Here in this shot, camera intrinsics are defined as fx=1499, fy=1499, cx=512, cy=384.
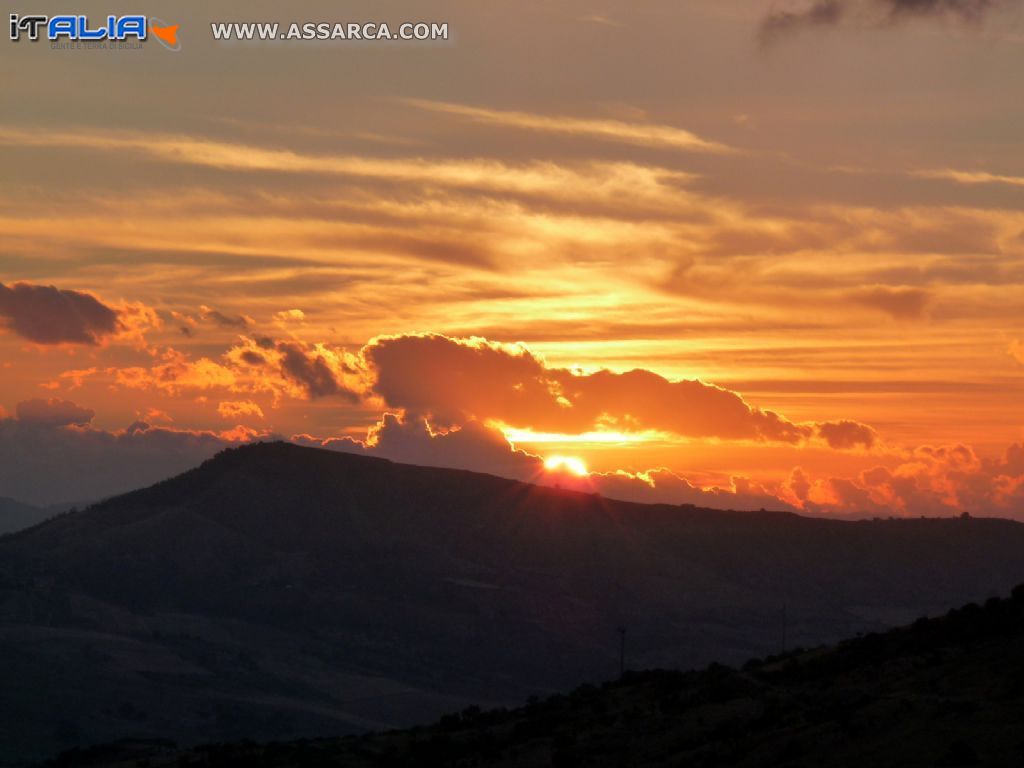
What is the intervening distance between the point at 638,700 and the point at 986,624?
65.2ft

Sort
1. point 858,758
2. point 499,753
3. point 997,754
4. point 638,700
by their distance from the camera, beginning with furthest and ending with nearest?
point 638,700 → point 499,753 → point 858,758 → point 997,754

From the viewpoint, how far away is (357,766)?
3332 inches

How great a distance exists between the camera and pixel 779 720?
69750mm

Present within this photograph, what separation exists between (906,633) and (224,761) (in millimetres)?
41069

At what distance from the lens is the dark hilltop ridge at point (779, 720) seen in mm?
59094

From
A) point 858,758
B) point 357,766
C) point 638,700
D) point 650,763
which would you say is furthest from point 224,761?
point 858,758

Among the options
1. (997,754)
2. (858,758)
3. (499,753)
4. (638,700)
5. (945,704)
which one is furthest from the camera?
(638,700)

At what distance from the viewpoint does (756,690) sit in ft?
267

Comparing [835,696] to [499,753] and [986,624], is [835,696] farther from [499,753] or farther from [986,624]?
[499,753]

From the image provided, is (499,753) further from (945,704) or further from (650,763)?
(945,704)

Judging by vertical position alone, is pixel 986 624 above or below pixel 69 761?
above

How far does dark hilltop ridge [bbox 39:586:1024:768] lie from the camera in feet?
194

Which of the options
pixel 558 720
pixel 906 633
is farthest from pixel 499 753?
pixel 906 633

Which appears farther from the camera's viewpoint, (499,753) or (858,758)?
(499,753)
